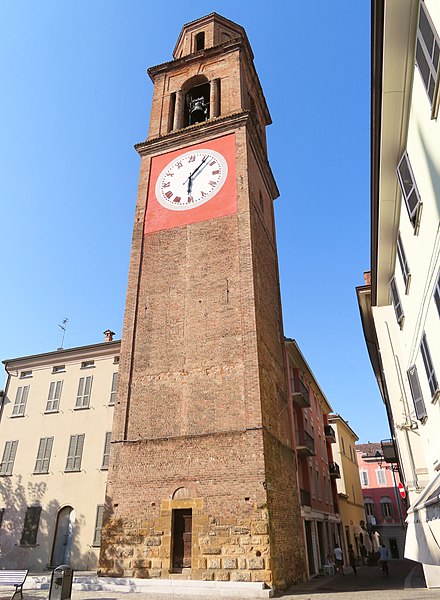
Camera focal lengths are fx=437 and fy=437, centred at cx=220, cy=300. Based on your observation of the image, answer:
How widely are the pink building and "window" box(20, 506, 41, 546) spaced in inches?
1211

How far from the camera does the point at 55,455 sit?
18.9m

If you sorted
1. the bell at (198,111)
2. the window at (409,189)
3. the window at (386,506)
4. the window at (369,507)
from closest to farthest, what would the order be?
the window at (409,189) → the bell at (198,111) → the window at (386,506) → the window at (369,507)

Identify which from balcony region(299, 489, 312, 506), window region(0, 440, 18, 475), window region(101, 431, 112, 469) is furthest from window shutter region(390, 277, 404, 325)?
window region(0, 440, 18, 475)

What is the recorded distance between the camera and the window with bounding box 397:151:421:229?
7064 millimetres

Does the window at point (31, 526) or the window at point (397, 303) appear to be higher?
the window at point (397, 303)

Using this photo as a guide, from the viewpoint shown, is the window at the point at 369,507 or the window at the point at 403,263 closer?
the window at the point at 403,263

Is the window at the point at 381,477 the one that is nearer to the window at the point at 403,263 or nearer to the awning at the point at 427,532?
the window at the point at 403,263

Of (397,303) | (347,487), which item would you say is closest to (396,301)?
(397,303)

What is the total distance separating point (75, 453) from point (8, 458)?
3574 millimetres

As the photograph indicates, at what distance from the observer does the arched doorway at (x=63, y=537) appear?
17.1m

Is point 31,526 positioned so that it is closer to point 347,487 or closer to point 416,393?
point 416,393

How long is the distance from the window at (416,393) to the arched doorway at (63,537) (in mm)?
14742

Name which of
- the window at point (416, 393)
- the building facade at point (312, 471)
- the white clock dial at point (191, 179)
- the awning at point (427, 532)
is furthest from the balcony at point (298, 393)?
the awning at point (427, 532)

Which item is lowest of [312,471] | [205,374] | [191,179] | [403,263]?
[312,471]
